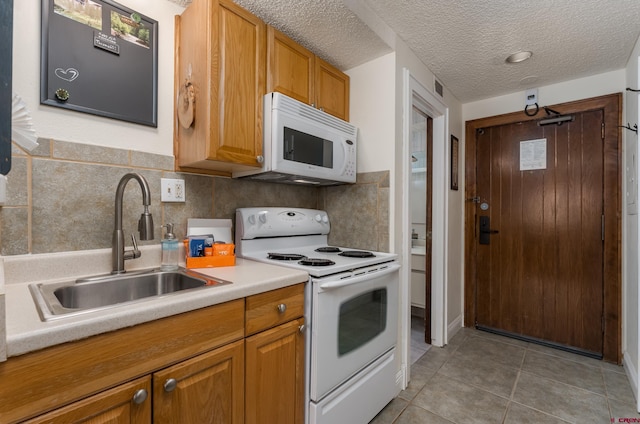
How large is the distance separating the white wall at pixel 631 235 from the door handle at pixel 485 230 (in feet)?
2.99

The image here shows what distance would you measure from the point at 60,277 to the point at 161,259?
14.4 inches

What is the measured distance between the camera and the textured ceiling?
1.57m

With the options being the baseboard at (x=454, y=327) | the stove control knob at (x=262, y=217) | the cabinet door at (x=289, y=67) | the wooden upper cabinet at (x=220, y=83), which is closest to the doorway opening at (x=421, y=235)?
the baseboard at (x=454, y=327)

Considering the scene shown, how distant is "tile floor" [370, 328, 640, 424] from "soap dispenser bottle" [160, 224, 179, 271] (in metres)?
1.37

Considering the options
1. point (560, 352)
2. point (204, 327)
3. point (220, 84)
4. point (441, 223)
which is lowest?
point (560, 352)

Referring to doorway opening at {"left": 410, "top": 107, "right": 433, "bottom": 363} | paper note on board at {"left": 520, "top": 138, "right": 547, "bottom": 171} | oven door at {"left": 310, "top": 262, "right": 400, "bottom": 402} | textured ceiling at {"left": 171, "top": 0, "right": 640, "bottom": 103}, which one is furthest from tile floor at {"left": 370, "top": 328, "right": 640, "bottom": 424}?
textured ceiling at {"left": 171, "top": 0, "right": 640, "bottom": 103}

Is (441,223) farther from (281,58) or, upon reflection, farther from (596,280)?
(281,58)

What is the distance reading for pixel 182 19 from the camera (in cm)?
149

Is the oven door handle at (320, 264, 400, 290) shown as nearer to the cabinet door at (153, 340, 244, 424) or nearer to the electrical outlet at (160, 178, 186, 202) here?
the cabinet door at (153, 340, 244, 424)

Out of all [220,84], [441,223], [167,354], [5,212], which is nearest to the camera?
[167,354]

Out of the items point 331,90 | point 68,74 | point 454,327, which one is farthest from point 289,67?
point 454,327

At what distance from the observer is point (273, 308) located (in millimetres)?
1178

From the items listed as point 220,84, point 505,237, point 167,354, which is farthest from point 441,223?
point 167,354

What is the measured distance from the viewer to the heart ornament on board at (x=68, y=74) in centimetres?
117
